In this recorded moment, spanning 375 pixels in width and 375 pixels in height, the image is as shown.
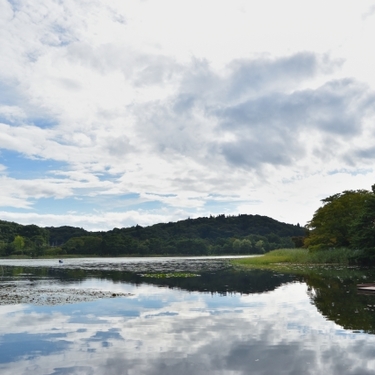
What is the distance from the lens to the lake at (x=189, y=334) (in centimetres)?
1214

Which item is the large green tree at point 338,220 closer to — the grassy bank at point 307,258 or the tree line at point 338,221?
the tree line at point 338,221

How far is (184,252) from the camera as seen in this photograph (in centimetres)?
18838

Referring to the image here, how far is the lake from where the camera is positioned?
1214 centimetres

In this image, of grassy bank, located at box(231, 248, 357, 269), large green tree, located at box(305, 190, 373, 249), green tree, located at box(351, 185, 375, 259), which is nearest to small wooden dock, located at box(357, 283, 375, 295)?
green tree, located at box(351, 185, 375, 259)

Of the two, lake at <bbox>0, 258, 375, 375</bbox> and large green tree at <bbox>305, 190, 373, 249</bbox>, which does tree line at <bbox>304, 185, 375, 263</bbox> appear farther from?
lake at <bbox>0, 258, 375, 375</bbox>

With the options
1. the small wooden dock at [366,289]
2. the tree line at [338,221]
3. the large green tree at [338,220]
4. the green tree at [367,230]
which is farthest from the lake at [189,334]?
the large green tree at [338,220]

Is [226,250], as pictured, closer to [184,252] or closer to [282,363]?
[184,252]

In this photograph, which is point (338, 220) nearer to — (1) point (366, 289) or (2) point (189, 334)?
(1) point (366, 289)

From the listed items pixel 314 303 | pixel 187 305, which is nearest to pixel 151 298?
pixel 187 305

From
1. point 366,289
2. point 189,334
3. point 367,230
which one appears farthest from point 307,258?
point 189,334

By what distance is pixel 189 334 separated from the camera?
16.1 metres

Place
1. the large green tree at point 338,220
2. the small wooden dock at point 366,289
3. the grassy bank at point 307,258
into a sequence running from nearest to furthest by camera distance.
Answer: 1. the small wooden dock at point 366,289
2. the grassy bank at point 307,258
3. the large green tree at point 338,220

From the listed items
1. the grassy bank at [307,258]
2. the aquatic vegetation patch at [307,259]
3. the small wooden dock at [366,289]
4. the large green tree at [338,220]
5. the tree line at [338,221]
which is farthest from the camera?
the large green tree at [338,220]

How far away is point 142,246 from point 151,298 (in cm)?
15291
